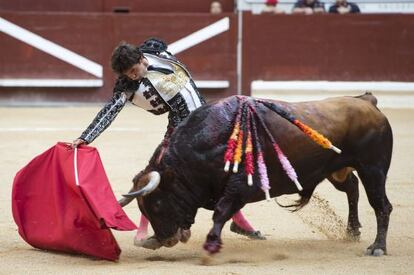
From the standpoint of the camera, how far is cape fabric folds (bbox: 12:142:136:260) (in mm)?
4156

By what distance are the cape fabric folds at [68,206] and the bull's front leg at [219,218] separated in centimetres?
40

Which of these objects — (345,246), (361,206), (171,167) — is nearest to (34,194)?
(171,167)

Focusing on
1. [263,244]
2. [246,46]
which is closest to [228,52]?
[246,46]

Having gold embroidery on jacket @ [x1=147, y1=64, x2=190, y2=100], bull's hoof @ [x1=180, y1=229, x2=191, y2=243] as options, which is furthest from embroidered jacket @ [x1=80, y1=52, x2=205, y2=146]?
bull's hoof @ [x1=180, y1=229, x2=191, y2=243]

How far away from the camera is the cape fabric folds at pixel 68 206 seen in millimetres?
4156

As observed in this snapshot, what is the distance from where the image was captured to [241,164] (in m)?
4.13

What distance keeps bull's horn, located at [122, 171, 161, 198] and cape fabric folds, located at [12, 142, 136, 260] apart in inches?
8.9

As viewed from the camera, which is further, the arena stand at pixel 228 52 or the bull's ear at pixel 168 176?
the arena stand at pixel 228 52

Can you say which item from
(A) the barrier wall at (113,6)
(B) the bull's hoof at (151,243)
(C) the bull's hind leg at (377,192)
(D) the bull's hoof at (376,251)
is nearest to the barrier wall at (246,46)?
(A) the barrier wall at (113,6)

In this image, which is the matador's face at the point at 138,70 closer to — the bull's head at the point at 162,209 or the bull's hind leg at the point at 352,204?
the bull's head at the point at 162,209

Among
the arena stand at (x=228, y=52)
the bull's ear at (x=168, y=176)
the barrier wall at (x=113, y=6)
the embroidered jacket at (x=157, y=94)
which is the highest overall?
the embroidered jacket at (x=157, y=94)

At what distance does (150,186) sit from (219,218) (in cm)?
35

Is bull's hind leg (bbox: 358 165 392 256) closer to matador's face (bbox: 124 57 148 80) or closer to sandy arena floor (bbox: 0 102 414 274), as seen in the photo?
sandy arena floor (bbox: 0 102 414 274)

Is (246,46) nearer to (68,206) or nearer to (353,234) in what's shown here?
(353,234)
